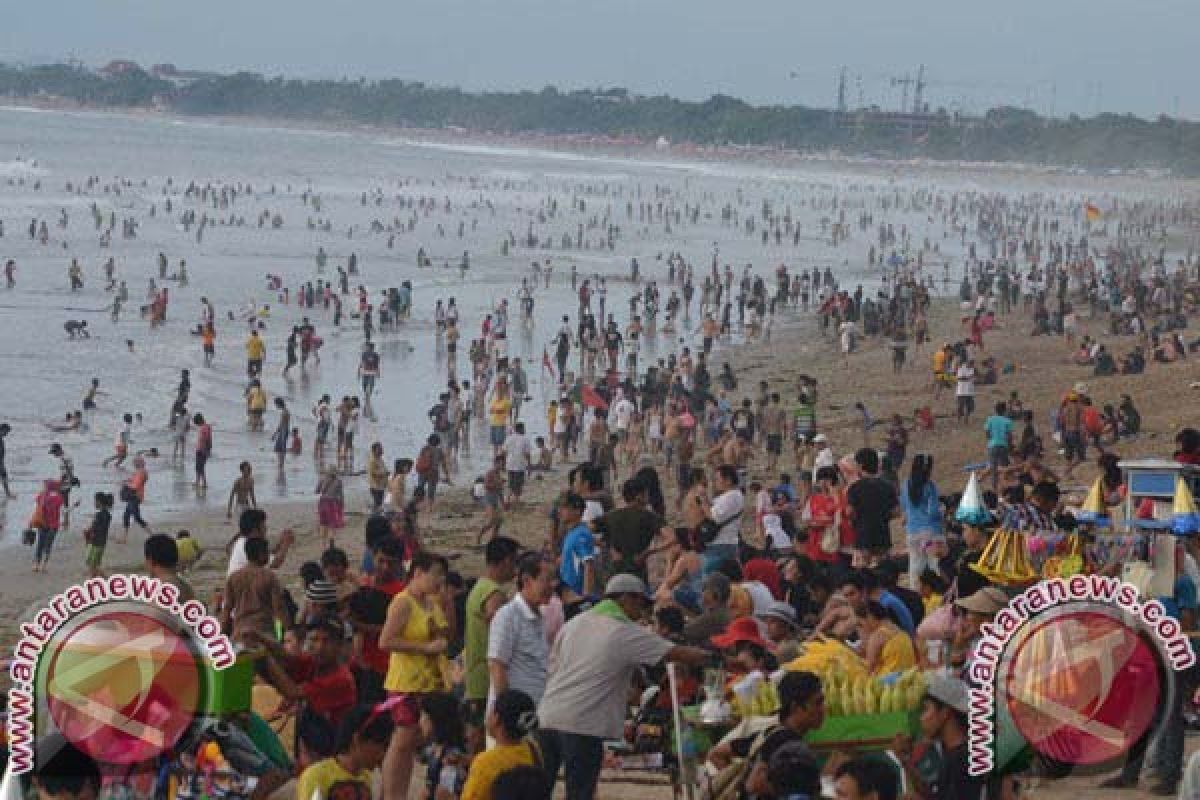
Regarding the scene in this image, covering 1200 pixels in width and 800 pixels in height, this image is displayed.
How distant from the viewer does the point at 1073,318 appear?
1571 inches

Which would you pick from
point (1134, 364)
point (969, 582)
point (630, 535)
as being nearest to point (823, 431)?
point (1134, 364)

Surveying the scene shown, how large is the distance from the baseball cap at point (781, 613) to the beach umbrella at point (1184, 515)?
1.88m

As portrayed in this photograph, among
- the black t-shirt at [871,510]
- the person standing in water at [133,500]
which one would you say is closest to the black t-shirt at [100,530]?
the person standing in water at [133,500]

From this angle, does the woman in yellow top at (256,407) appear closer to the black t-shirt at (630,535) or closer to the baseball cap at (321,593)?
the black t-shirt at (630,535)

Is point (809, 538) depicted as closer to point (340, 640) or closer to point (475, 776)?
point (340, 640)

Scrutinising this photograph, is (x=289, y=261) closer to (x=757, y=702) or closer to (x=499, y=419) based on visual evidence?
(x=499, y=419)

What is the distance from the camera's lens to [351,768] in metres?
7.33

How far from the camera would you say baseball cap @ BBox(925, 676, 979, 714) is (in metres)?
7.42

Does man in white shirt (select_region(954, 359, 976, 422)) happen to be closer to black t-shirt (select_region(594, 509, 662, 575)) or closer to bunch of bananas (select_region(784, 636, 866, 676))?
black t-shirt (select_region(594, 509, 662, 575))

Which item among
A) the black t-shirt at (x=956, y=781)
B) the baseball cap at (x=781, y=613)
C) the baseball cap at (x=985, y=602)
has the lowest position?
the baseball cap at (x=781, y=613)

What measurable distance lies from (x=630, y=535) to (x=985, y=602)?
2.89 metres

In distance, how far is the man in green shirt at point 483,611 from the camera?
963 cm

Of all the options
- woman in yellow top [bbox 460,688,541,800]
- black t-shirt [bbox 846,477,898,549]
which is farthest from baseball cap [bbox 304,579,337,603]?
black t-shirt [bbox 846,477,898,549]

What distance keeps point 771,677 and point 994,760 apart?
1.68 meters
